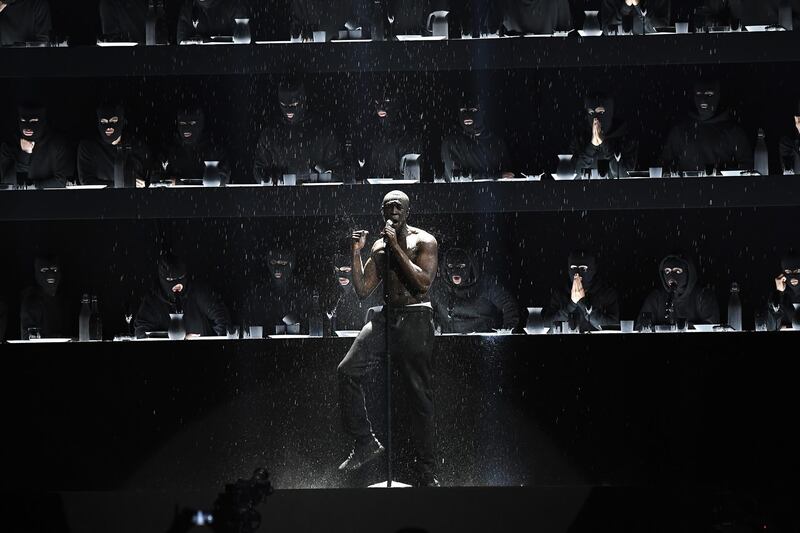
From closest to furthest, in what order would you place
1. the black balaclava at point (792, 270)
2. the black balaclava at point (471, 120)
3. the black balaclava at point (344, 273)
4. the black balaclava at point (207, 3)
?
the black balaclava at point (344, 273), the black balaclava at point (792, 270), the black balaclava at point (471, 120), the black balaclava at point (207, 3)

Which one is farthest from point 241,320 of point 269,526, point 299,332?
point 269,526

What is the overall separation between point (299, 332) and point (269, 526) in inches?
78.7

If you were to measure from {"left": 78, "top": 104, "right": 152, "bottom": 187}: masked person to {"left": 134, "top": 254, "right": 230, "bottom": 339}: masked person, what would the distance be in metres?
0.55

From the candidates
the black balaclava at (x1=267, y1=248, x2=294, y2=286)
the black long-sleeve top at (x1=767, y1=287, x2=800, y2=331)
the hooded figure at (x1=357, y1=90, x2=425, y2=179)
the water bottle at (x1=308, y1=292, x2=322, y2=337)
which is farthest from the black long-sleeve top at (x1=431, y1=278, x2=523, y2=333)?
the black long-sleeve top at (x1=767, y1=287, x2=800, y2=331)

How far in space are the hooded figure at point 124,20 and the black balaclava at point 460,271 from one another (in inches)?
94.2

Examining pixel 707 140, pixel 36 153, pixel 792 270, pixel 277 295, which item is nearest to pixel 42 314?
pixel 36 153

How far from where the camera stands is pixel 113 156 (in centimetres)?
739

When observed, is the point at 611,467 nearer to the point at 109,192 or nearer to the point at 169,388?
the point at 169,388

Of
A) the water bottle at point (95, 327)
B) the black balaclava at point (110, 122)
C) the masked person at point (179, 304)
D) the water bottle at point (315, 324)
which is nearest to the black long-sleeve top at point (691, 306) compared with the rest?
the water bottle at point (315, 324)

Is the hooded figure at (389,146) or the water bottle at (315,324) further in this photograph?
the hooded figure at (389,146)

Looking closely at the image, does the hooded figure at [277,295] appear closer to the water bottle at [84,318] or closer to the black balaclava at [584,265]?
the water bottle at [84,318]

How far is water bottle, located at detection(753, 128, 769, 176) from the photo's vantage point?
23.4ft

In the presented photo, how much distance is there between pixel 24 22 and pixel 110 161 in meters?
1.03

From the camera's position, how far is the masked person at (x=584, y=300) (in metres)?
6.85
